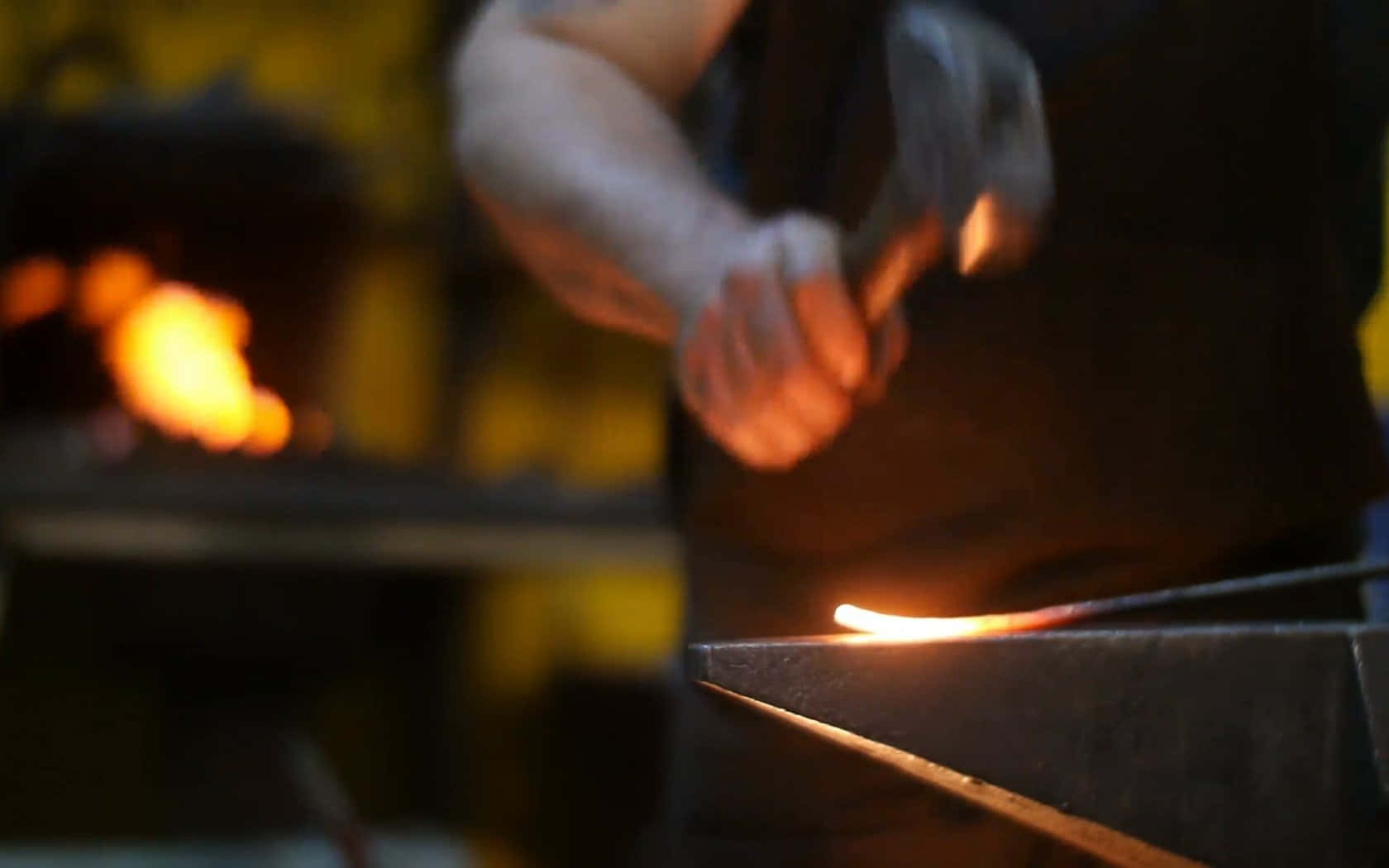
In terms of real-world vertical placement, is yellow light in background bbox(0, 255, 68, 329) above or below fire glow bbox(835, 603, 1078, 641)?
above

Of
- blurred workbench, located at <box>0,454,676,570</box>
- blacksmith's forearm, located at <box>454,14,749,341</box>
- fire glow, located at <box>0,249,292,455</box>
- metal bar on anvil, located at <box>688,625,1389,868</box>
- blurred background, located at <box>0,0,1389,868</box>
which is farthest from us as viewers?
fire glow, located at <box>0,249,292,455</box>

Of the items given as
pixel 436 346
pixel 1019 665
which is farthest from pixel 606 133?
pixel 436 346

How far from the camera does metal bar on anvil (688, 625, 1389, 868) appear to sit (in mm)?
333

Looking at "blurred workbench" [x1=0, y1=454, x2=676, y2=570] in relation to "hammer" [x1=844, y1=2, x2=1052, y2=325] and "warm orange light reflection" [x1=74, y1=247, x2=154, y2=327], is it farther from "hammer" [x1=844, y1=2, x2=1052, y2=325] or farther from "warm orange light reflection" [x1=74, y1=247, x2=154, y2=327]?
"hammer" [x1=844, y1=2, x2=1052, y2=325]

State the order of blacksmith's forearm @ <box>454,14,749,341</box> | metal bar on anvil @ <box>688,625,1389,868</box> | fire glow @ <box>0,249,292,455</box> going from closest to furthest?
metal bar on anvil @ <box>688,625,1389,868</box>, blacksmith's forearm @ <box>454,14,749,341</box>, fire glow @ <box>0,249,292,455</box>

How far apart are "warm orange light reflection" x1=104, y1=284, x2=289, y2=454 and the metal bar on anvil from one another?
185cm

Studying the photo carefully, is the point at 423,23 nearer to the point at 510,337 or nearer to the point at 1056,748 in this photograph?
the point at 510,337

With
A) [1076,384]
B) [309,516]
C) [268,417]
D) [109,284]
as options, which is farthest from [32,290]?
[1076,384]

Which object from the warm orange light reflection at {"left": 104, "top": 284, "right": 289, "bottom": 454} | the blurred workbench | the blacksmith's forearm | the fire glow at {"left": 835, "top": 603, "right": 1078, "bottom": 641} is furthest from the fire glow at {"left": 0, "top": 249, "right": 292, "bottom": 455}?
the fire glow at {"left": 835, "top": 603, "right": 1078, "bottom": 641}

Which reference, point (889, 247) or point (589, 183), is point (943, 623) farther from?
point (589, 183)

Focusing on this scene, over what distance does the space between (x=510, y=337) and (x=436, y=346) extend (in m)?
0.14

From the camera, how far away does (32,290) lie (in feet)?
7.18

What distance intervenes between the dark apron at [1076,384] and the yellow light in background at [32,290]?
1941 millimetres

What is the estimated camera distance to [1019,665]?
35cm
